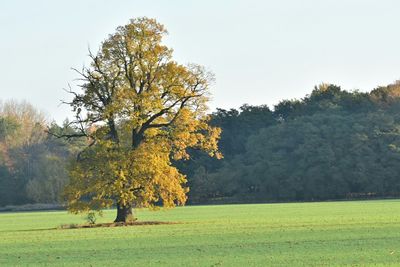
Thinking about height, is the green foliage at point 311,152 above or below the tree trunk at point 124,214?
above

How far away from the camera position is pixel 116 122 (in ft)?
177

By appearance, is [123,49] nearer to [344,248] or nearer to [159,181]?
[159,181]

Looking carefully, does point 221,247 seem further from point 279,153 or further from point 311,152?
point 279,153

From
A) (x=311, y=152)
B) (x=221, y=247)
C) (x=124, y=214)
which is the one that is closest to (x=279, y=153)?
(x=311, y=152)

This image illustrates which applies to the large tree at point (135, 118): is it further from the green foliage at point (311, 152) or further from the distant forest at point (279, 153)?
the green foliage at point (311, 152)

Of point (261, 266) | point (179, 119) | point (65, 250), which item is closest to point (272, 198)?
point (179, 119)

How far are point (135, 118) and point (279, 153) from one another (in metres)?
67.6

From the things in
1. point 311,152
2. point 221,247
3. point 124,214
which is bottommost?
point 221,247

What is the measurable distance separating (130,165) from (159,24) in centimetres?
850

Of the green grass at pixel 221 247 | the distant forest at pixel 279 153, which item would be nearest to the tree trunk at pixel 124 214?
the green grass at pixel 221 247

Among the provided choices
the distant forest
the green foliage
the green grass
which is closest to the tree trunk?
the green grass

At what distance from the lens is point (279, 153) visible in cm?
11838

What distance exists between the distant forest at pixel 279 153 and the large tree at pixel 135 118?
44215 mm

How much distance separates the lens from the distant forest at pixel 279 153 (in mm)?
109812
